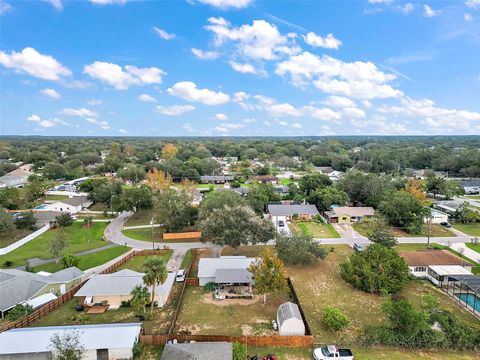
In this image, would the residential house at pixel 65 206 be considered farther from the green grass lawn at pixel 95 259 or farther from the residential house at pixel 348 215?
the residential house at pixel 348 215

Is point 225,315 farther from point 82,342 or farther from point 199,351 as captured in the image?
point 82,342

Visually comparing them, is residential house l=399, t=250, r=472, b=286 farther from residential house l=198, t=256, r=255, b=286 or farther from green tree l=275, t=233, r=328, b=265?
residential house l=198, t=256, r=255, b=286

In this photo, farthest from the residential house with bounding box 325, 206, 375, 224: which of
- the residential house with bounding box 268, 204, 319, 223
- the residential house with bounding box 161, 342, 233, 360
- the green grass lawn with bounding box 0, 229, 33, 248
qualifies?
the green grass lawn with bounding box 0, 229, 33, 248

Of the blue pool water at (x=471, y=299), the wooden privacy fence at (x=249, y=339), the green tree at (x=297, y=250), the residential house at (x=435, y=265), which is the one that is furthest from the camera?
the green tree at (x=297, y=250)

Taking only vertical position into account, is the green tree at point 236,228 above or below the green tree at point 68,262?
above

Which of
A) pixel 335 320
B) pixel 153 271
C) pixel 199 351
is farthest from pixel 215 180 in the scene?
pixel 199 351

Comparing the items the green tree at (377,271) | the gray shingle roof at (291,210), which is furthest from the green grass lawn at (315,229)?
the green tree at (377,271)
